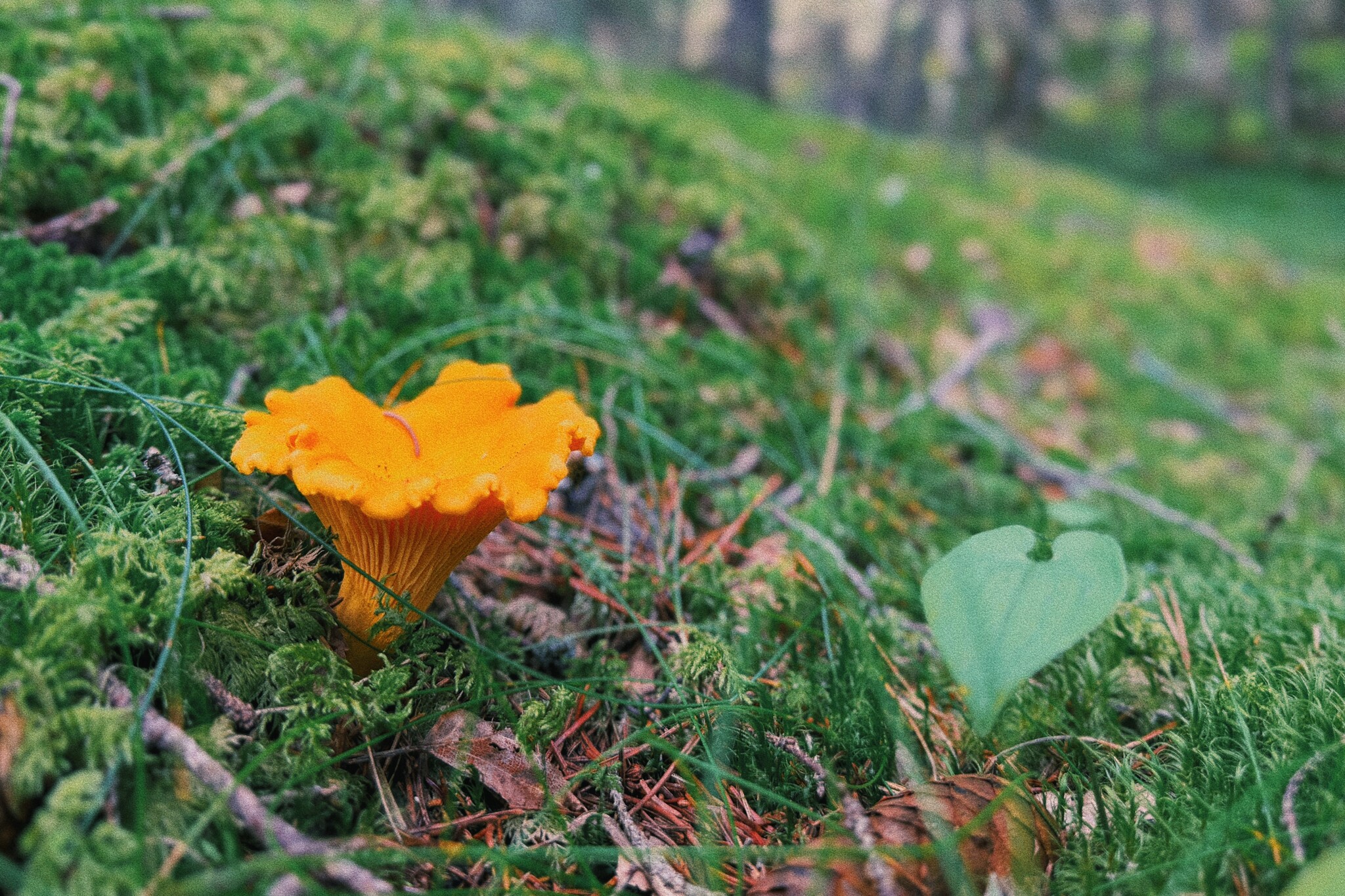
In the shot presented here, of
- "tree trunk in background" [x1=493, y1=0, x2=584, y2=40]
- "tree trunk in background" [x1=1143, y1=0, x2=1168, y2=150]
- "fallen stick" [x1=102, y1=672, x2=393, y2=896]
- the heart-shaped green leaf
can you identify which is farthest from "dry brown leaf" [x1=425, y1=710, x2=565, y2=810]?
"tree trunk in background" [x1=1143, y1=0, x2=1168, y2=150]

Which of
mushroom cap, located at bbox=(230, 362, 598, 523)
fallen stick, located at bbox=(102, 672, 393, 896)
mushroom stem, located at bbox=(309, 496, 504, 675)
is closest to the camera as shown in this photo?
fallen stick, located at bbox=(102, 672, 393, 896)

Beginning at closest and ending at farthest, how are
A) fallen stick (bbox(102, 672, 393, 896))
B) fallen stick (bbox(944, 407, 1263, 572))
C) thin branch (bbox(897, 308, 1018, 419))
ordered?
fallen stick (bbox(102, 672, 393, 896)), fallen stick (bbox(944, 407, 1263, 572)), thin branch (bbox(897, 308, 1018, 419))

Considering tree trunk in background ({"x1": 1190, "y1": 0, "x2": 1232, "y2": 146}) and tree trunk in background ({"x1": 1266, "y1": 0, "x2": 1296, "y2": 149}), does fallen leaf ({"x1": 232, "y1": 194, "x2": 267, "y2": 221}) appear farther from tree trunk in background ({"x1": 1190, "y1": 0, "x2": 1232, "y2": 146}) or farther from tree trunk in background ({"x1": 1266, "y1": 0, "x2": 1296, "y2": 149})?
tree trunk in background ({"x1": 1190, "y1": 0, "x2": 1232, "y2": 146})

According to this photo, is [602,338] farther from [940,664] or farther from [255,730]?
[255,730]

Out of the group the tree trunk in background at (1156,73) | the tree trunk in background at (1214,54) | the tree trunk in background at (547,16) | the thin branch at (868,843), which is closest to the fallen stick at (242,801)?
the thin branch at (868,843)

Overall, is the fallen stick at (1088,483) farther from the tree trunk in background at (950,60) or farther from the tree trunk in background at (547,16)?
the tree trunk in background at (547,16)

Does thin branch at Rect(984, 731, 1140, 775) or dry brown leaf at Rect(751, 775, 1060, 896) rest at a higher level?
dry brown leaf at Rect(751, 775, 1060, 896)

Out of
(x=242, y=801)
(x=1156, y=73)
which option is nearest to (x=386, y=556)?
(x=242, y=801)
